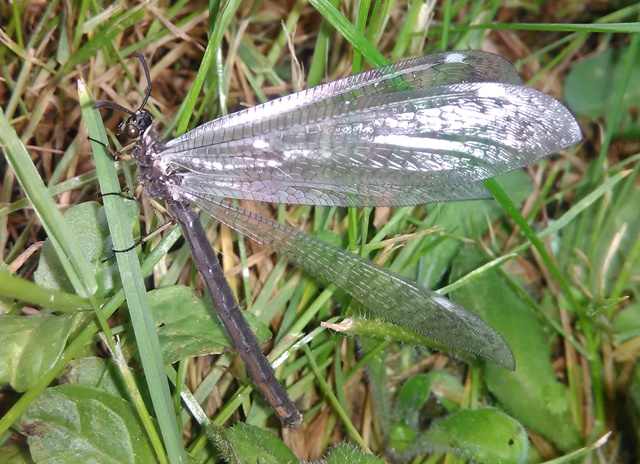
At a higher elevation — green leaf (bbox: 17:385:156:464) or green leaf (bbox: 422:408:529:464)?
green leaf (bbox: 17:385:156:464)

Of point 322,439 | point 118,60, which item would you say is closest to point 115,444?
point 322,439

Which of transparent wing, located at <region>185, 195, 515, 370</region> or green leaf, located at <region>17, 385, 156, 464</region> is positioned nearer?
green leaf, located at <region>17, 385, 156, 464</region>

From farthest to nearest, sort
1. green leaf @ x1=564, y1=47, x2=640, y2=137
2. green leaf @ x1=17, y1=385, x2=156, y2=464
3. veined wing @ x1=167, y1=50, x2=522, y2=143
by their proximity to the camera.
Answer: green leaf @ x1=564, y1=47, x2=640, y2=137, veined wing @ x1=167, y1=50, x2=522, y2=143, green leaf @ x1=17, y1=385, x2=156, y2=464

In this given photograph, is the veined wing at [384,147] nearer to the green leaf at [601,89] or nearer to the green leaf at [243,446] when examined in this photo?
the green leaf at [243,446]

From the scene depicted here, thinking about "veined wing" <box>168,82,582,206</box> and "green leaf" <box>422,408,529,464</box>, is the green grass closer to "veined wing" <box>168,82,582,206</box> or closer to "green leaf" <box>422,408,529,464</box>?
"green leaf" <box>422,408,529,464</box>

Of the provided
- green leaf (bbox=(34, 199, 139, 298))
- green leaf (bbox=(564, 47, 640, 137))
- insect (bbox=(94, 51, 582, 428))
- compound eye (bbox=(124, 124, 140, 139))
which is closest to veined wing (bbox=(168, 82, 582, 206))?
insect (bbox=(94, 51, 582, 428))

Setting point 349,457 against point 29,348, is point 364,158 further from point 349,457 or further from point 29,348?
point 29,348

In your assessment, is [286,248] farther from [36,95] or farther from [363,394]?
[36,95]
